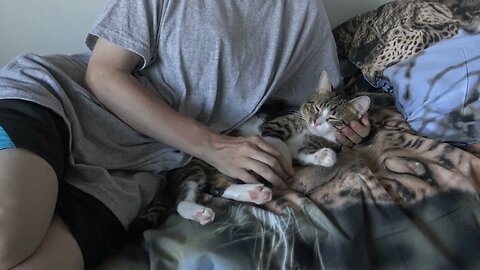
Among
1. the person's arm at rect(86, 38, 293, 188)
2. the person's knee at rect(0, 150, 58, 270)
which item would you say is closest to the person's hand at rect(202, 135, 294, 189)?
the person's arm at rect(86, 38, 293, 188)

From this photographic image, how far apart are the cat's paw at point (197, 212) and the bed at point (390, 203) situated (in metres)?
0.02

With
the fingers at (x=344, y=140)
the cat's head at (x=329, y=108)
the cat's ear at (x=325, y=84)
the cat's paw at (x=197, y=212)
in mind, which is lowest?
the fingers at (x=344, y=140)

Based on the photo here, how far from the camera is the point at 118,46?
1223 mm

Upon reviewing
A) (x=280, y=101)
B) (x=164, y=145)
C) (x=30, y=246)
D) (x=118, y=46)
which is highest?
(x=118, y=46)

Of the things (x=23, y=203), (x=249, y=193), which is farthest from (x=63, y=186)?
(x=249, y=193)

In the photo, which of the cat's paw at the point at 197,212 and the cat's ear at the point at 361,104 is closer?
the cat's paw at the point at 197,212

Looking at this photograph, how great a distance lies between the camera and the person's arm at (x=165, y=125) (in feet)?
3.86

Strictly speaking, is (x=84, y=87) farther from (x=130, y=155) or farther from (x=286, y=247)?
(x=286, y=247)

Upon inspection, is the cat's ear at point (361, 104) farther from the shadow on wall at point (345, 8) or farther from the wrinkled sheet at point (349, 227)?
the shadow on wall at point (345, 8)

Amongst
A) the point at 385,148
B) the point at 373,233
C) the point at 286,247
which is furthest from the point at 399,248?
the point at 385,148

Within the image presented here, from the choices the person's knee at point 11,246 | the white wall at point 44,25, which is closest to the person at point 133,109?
the person's knee at point 11,246

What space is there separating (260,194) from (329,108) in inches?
15.1

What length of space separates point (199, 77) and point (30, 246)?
0.56 m

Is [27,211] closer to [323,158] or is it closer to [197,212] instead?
A: [197,212]
